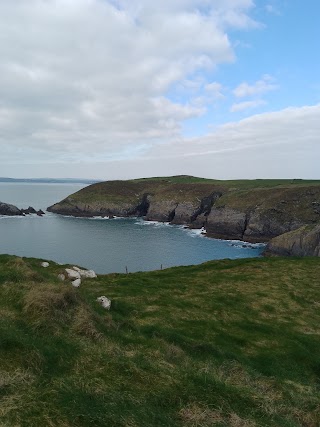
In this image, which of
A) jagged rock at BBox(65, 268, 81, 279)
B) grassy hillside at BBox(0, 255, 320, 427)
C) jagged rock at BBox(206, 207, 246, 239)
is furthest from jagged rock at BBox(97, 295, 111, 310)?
jagged rock at BBox(206, 207, 246, 239)

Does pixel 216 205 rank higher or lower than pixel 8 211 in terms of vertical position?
higher

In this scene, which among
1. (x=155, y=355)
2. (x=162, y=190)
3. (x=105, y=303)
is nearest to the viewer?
(x=155, y=355)

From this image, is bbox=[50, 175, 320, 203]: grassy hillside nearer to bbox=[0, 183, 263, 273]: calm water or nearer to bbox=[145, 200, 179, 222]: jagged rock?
bbox=[145, 200, 179, 222]: jagged rock

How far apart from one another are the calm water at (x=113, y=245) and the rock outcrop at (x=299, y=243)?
7024 millimetres

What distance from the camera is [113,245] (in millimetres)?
102500

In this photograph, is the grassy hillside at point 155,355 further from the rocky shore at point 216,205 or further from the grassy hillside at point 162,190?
the grassy hillside at point 162,190

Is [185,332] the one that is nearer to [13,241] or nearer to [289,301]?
[289,301]

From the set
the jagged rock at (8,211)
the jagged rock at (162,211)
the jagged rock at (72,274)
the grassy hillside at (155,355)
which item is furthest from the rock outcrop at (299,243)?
the jagged rock at (8,211)

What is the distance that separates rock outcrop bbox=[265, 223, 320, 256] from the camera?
77062mm

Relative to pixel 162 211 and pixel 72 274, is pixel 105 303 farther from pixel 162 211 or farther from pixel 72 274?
pixel 162 211

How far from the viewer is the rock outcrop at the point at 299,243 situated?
253 ft

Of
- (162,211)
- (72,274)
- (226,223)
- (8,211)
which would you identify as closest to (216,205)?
(226,223)

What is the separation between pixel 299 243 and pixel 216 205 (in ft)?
197

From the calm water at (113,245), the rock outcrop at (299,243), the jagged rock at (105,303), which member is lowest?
the calm water at (113,245)
